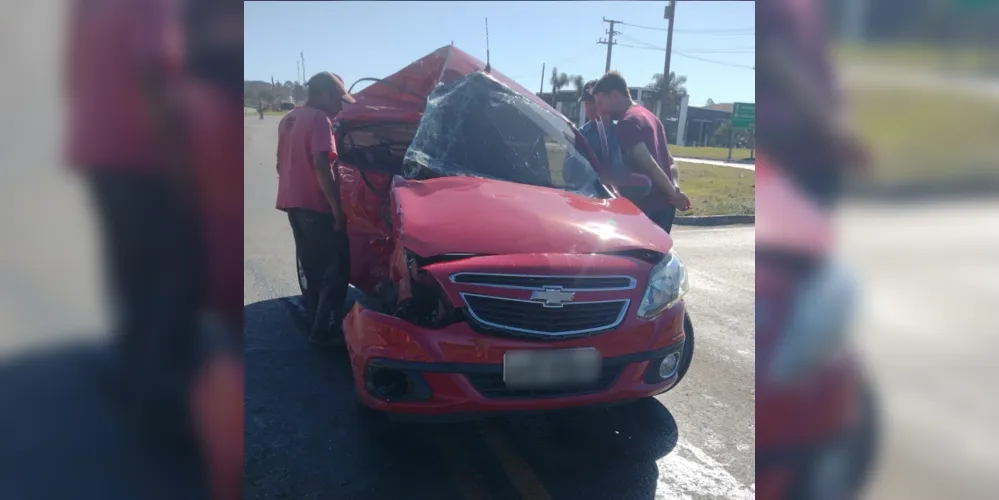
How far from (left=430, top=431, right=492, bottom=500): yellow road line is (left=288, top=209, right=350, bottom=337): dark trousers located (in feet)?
5.22

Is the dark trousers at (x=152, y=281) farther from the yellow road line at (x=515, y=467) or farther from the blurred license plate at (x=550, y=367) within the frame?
the yellow road line at (x=515, y=467)

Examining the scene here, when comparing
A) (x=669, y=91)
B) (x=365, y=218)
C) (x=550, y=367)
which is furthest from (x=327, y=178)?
(x=669, y=91)

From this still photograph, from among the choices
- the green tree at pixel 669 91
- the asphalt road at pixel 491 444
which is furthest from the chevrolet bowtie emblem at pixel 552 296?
the green tree at pixel 669 91

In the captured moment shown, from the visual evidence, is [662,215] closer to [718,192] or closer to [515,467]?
[515,467]

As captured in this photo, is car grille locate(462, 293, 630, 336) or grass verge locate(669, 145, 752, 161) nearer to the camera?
car grille locate(462, 293, 630, 336)

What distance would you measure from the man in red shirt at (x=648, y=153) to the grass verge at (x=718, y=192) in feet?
13.4

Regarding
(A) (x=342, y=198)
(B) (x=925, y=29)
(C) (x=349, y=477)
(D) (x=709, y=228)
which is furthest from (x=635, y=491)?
(D) (x=709, y=228)

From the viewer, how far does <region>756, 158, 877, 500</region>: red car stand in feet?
4.86

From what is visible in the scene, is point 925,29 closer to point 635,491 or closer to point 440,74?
point 635,491

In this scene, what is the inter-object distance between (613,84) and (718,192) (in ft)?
41.3

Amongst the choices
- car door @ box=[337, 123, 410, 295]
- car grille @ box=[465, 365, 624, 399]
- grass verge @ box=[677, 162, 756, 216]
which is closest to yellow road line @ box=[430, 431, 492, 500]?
car grille @ box=[465, 365, 624, 399]

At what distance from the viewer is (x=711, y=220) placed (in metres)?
12.1

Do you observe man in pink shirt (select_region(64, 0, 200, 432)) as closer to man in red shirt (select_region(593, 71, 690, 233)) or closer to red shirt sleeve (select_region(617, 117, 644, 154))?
man in red shirt (select_region(593, 71, 690, 233))

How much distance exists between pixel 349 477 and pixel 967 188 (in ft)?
8.25
